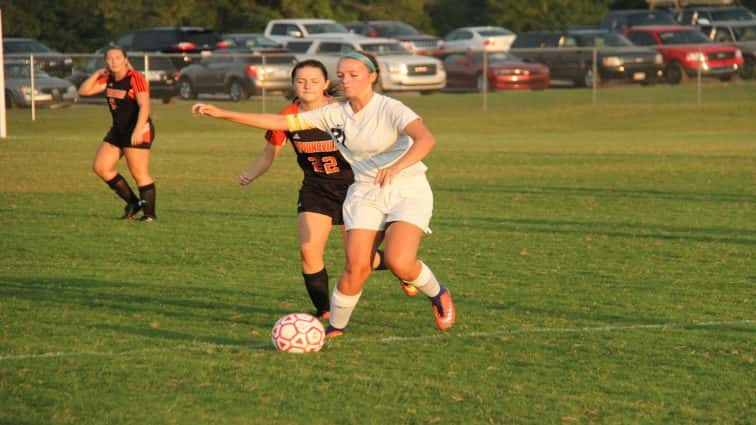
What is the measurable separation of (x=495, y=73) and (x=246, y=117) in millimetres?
31694

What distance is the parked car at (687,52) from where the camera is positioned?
130 ft

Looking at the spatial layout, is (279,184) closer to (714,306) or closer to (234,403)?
(714,306)

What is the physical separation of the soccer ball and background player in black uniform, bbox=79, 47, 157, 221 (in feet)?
22.4

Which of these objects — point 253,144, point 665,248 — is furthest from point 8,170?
point 665,248

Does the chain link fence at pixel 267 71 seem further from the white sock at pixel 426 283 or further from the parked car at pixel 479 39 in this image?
the white sock at pixel 426 283

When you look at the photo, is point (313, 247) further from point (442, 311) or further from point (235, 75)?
point (235, 75)

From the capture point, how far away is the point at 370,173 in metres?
7.73

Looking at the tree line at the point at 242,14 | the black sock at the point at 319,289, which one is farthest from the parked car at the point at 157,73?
the black sock at the point at 319,289

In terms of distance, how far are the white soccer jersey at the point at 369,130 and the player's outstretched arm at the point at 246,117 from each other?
138 mm

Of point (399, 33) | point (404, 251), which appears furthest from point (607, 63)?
point (404, 251)

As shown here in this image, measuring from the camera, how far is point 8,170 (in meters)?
21.0

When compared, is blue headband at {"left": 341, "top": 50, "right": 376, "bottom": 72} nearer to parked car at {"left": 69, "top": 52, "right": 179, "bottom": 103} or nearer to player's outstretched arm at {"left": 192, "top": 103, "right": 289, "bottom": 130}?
player's outstretched arm at {"left": 192, "top": 103, "right": 289, "bottom": 130}

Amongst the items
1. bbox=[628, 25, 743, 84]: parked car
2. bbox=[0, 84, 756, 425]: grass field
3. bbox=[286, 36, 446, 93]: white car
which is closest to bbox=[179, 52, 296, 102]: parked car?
bbox=[286, 36, 446, 93]: white car

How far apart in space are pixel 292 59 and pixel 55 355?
28.3m
